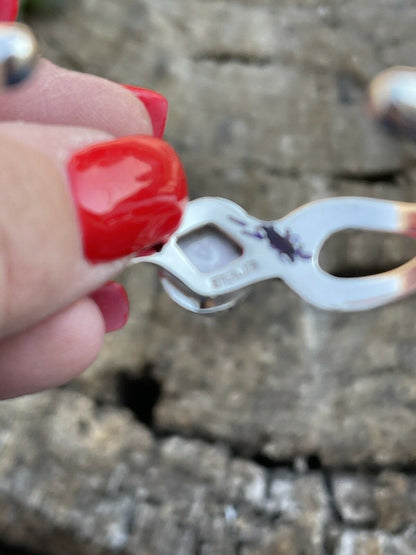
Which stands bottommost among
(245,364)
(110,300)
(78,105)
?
(245,364)

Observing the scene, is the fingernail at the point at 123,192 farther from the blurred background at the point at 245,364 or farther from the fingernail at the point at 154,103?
the blurred background at the point at 245,364

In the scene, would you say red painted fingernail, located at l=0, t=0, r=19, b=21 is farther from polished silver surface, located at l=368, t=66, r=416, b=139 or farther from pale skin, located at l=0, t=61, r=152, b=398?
polished silver surface, located at l=368, t=66, r=416, b=139

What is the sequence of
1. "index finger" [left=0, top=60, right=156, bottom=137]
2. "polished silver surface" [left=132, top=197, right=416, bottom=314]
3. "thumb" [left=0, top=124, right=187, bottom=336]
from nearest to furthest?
"thumb" [left=0, top=124, right=187, bottom=336] < "index finger" [left=0, top=60, right=156, bottom=137] < "polished silver surface" [left=132, top=197, right=416, bottom=314]

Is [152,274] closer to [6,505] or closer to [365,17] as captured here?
[6,505]

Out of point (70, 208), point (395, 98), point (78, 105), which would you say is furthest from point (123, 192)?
point (395, 98)

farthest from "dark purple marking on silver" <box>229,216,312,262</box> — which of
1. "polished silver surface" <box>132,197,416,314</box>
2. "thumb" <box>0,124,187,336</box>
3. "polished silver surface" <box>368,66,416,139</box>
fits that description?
"thumb" <box>0,124,187,336</box>

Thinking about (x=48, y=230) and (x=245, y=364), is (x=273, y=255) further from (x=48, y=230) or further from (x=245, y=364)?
(x=48, y=230)

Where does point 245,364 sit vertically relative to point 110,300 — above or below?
below
